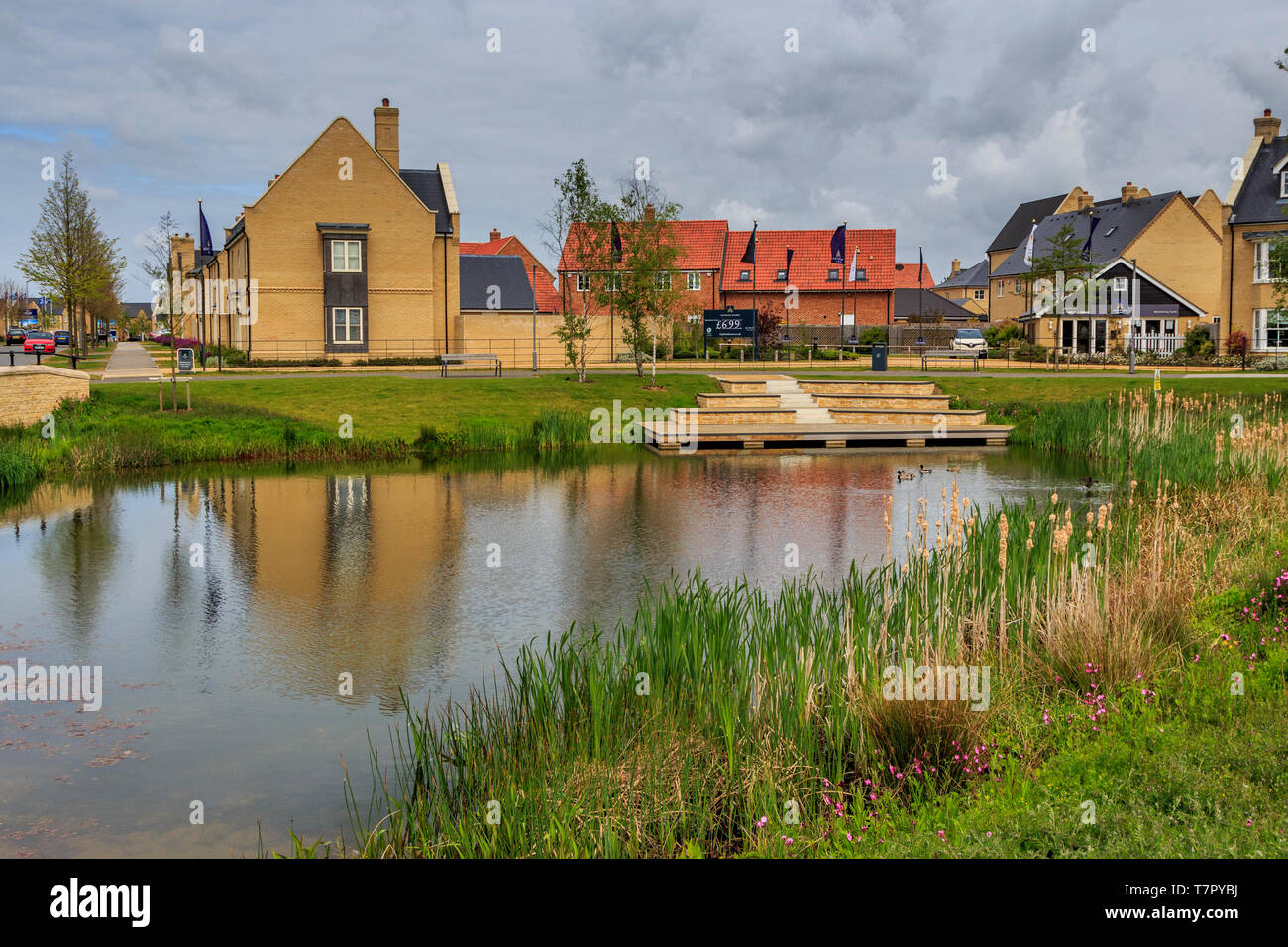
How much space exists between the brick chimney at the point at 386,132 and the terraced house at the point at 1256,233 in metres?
41.7

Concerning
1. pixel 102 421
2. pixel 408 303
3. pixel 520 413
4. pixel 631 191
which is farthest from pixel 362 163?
pixel 102 421

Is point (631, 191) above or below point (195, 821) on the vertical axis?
above

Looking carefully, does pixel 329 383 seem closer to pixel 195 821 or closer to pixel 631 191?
pixel 631 191

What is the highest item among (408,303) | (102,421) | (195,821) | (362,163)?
(362,163)

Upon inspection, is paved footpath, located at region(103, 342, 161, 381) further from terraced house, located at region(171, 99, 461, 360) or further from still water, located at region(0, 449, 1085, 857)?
still water, located at region(0, 449, 1085, 857)

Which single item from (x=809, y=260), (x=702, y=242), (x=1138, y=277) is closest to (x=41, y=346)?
(x=702, y=242)

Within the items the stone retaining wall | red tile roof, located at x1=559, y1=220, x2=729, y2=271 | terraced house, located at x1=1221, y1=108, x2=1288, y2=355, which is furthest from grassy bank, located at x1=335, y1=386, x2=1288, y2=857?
red tile roof, located at x1=559, y1=220, x2=729, y2=271

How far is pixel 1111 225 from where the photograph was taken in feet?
214

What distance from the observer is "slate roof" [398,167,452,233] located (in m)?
51.6

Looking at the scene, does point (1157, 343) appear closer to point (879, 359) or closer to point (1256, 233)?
point (1256, 233)

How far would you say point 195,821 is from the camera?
7.22 metres

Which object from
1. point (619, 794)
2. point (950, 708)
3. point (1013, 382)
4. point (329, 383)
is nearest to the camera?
point (619, 794)

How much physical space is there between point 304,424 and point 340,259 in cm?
2297
